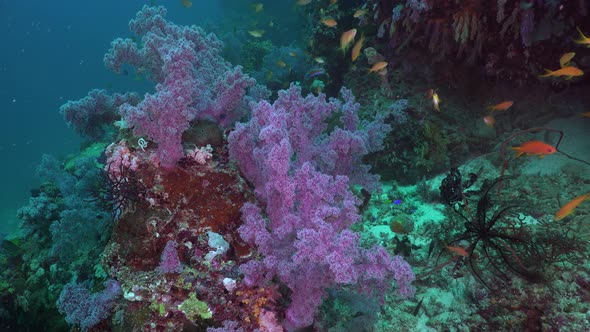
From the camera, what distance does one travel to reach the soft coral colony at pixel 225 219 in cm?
256

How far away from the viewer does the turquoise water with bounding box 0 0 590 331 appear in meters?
2.65

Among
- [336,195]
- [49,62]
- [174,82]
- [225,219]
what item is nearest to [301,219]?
[336,195]

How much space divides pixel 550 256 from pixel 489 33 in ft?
12.4

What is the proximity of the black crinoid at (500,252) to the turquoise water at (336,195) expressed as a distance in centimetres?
2

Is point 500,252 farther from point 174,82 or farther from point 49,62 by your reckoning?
point 49,62

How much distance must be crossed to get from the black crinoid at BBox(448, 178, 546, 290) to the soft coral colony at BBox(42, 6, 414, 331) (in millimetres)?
1121

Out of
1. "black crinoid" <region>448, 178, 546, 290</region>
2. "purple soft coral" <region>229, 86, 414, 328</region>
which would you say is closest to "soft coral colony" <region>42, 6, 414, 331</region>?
"purple soft coral" <region>229, 86, 414, 328</region>

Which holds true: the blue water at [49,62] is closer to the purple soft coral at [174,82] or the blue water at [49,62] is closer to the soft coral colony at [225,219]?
the purple soft coral at [174,82]

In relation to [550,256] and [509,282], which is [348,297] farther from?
[550,256]

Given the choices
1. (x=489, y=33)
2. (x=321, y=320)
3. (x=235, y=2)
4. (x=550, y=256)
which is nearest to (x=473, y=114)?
(x=489, y=33)

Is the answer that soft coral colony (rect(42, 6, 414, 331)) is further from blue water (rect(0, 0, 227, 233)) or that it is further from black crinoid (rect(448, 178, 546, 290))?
blue water (rect(0, 0, 227, 233))

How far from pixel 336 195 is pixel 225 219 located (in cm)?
111

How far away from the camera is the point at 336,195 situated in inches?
117

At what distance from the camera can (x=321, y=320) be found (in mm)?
2916
